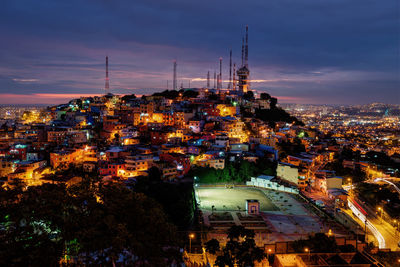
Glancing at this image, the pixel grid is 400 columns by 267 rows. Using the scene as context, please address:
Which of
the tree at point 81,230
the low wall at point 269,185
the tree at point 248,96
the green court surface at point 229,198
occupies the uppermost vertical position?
the tree at point 248,96

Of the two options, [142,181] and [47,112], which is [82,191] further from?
[47,112]

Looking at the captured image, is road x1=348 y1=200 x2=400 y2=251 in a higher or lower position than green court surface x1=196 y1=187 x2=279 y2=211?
lower

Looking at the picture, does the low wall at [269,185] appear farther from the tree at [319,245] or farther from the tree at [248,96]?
the tree at [248,96]

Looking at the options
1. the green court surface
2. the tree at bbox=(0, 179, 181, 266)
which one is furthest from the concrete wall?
the tree at bbox=(0, 179, 181, 266)

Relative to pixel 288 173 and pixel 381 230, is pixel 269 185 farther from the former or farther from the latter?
pixel 381 230

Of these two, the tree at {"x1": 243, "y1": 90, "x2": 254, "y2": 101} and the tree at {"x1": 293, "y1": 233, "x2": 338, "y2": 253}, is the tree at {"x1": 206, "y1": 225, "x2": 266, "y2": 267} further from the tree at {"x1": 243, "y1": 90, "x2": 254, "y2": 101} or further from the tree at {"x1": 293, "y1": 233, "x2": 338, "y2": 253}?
the tree at {"x1": 243, "y1": 90, "x2": 254, "y2": 101}

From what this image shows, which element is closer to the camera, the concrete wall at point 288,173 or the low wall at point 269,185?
the low wall at point 269,185

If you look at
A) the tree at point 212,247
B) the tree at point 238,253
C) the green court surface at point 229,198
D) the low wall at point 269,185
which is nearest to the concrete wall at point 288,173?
the low wall at point 269,185

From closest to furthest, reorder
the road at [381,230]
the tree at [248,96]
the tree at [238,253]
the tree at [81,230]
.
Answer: the tree at [81,230] → the tree at [238,253] → the road at [381,230] → the tree at [248,96]

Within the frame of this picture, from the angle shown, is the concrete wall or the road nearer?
the road

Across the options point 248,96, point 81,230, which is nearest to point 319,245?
point 81,230

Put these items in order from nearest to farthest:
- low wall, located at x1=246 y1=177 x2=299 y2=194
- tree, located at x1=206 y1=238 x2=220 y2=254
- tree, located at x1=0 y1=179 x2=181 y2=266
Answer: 1. tree, located at x1=0 y1=179 x2=181 y2=266
2. tree, located at x1=206 y1=238 x2=220 y2=254
3. low wall, located at x1=246 y1=177 x2=299 y2=194
